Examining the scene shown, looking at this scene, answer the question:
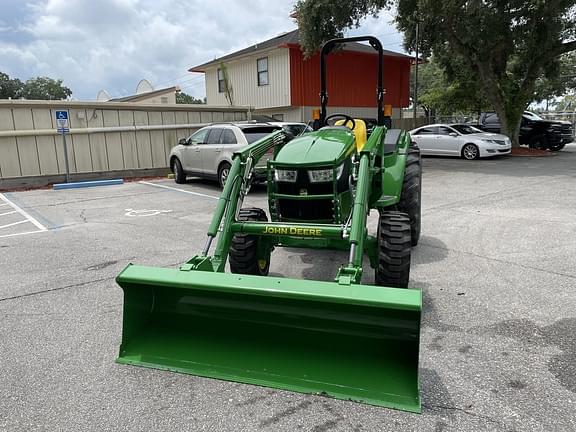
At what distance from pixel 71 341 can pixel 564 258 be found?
5151 mm

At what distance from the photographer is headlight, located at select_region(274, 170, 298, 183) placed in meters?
4.11

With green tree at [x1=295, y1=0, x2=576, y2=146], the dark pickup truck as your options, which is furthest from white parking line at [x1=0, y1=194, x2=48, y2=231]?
the dark pickup truck

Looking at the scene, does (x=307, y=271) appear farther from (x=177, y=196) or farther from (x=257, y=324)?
(x=177, y=196)

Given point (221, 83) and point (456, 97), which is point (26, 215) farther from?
point (456, 97)

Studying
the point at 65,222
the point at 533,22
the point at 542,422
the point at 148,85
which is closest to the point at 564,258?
the point at 542,422

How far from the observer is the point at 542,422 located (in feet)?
8.39

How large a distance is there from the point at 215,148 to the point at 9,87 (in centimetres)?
6282

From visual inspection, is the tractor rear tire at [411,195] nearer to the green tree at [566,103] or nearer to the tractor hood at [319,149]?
the tractor hood at [319,149]

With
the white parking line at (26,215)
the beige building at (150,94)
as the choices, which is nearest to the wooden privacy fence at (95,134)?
the white parking line at (26,215)

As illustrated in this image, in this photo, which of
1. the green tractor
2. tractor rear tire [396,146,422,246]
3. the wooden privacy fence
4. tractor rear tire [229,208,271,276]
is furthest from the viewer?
the wooden privacy fence

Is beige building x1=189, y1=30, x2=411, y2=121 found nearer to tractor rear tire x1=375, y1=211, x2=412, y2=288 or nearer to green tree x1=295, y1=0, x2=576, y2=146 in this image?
green tree x1=295, y1=0, x2=576, y2=146

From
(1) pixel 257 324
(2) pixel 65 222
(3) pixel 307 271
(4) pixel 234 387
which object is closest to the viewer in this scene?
(4) pixel 234 387

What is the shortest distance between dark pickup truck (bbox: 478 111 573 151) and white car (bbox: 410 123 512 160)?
265 cm

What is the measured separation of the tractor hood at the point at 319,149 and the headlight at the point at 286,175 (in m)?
0.08
